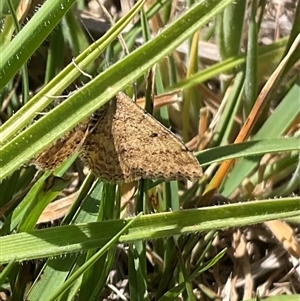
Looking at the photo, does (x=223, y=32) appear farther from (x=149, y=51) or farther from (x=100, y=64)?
(x=149, y=51)

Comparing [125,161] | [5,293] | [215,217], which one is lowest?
[5,293]

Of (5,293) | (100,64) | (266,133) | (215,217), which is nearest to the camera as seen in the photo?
(215,217)

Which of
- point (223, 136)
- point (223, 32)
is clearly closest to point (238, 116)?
point (223, 136)

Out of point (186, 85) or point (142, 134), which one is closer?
point (142, 134)

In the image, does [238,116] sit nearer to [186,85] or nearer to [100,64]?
[186,85]

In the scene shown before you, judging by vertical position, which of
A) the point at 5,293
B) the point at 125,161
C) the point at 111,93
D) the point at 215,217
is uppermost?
the point at 111,93

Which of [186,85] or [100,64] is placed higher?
[100,64]

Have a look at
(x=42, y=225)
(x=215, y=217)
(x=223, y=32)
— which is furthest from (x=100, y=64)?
(x=215, y=217)

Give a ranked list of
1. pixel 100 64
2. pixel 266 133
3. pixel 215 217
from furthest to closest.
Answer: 1. pixel 100 64
2. pixel 266 133
3. pixel 215 217

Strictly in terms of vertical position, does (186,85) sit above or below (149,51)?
below

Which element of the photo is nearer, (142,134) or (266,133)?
(142,134)
